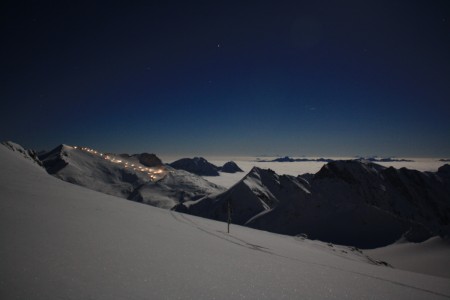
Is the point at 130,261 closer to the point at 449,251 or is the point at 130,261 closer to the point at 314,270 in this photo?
the point at 314,270

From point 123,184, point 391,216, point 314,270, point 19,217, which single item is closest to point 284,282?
point 314,270

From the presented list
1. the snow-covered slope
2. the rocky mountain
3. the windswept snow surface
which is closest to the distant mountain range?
the rocky mountain

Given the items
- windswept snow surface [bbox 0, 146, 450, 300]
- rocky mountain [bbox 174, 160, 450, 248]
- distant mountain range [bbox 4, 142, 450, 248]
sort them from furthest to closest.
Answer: distant mountain range [bbox 4, 142, 450, 248]
rocky mountain [bbox 174, 160, 450, 248]
windswept snow surface [bbox 0, 146, 450, 300]

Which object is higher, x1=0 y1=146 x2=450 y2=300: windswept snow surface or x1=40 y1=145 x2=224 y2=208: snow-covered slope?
x1=40 y1=145 x2=224 y2=208: snow-covered slope

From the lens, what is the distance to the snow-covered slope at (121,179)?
4589 inches

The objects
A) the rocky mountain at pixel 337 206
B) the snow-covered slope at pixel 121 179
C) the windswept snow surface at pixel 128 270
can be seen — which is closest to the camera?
the windswept snow surface at pixel 128 270

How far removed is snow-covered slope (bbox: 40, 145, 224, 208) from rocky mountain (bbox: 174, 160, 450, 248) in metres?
40.6

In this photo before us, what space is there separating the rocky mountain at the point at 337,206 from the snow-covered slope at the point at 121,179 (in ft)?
133

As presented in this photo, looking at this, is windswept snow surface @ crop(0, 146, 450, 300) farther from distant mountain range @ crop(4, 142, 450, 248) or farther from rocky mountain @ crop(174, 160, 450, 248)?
rocky mountain @ crop(174, 160, 450, 248)

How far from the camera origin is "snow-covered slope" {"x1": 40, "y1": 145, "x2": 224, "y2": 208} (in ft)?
382

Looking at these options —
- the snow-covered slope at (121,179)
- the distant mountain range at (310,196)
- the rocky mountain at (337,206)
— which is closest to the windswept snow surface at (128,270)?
the distant mountain range at (310,196)

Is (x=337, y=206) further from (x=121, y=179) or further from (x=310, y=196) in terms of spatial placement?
(x=121, y=179)

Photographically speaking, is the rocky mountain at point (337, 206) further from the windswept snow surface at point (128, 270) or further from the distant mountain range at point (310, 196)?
the windswept snow surface at point (128, 270)

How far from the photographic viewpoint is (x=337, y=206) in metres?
67.1
